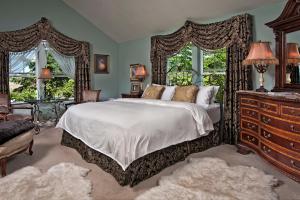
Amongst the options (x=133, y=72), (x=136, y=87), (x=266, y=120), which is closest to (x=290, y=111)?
(x=266, y=120)

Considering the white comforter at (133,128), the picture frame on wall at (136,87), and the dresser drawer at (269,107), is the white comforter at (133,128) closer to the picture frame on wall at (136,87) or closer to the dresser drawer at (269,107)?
the dresser drawer at (269,107)

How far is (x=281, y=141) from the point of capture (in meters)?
2.70

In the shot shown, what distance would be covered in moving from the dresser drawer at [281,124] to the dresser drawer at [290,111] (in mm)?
85

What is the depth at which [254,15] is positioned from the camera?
158 inches

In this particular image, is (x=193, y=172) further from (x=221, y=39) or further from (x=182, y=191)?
(x=221, y=39)

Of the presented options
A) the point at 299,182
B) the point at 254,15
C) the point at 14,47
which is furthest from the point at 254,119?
the point at 14,47

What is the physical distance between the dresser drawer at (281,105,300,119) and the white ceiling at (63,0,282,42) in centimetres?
200

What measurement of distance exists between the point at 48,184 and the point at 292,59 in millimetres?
3521

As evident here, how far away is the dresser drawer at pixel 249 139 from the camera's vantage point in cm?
334

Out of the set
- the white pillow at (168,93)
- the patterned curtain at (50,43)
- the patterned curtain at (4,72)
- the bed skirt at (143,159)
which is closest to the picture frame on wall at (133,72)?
the patterned curtain at (50,43)

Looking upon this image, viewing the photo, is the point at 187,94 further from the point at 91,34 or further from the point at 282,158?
the point at 91,34

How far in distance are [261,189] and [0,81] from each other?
5578 mm

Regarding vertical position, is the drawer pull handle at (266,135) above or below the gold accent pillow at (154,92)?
below

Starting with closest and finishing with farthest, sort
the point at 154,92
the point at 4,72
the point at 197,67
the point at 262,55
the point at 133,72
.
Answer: the point at 262,55 → the point at 154,92 → the point at 197,67 → the point at 4,72 → the point at 133,72
